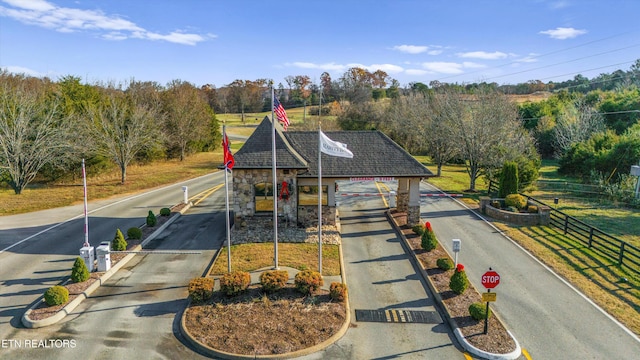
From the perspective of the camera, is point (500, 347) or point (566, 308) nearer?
point (500, 347)

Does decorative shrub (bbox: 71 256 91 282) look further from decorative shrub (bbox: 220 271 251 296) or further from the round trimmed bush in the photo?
the round trimmed bush

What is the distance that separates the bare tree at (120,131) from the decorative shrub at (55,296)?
30.7m

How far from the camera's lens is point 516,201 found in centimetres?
3022

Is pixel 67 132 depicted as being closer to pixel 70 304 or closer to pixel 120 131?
pixel 120 131

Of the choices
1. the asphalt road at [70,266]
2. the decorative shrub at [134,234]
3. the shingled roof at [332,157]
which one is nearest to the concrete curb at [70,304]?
the asphalt road at [70,266]

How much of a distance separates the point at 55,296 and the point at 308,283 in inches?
373

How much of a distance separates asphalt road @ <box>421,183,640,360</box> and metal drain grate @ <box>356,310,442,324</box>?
Answer: 8.87 ft

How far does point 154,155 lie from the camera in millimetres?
57156

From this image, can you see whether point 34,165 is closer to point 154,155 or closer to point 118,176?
point 118,176

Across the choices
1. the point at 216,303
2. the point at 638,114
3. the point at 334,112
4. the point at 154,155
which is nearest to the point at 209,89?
the point at 334,112

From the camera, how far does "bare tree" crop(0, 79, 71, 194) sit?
37.2 meters

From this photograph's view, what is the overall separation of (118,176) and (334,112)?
156 feet

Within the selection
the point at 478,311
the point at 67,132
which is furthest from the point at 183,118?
the point at 478,311

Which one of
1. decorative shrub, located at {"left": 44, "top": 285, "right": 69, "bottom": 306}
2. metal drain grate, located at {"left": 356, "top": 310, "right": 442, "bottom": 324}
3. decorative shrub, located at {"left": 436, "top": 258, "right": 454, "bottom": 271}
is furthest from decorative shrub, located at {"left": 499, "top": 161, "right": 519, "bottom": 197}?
decorative shrub, located at {"left": 44, "top": 285, "right": 69, "bottom": 306}
